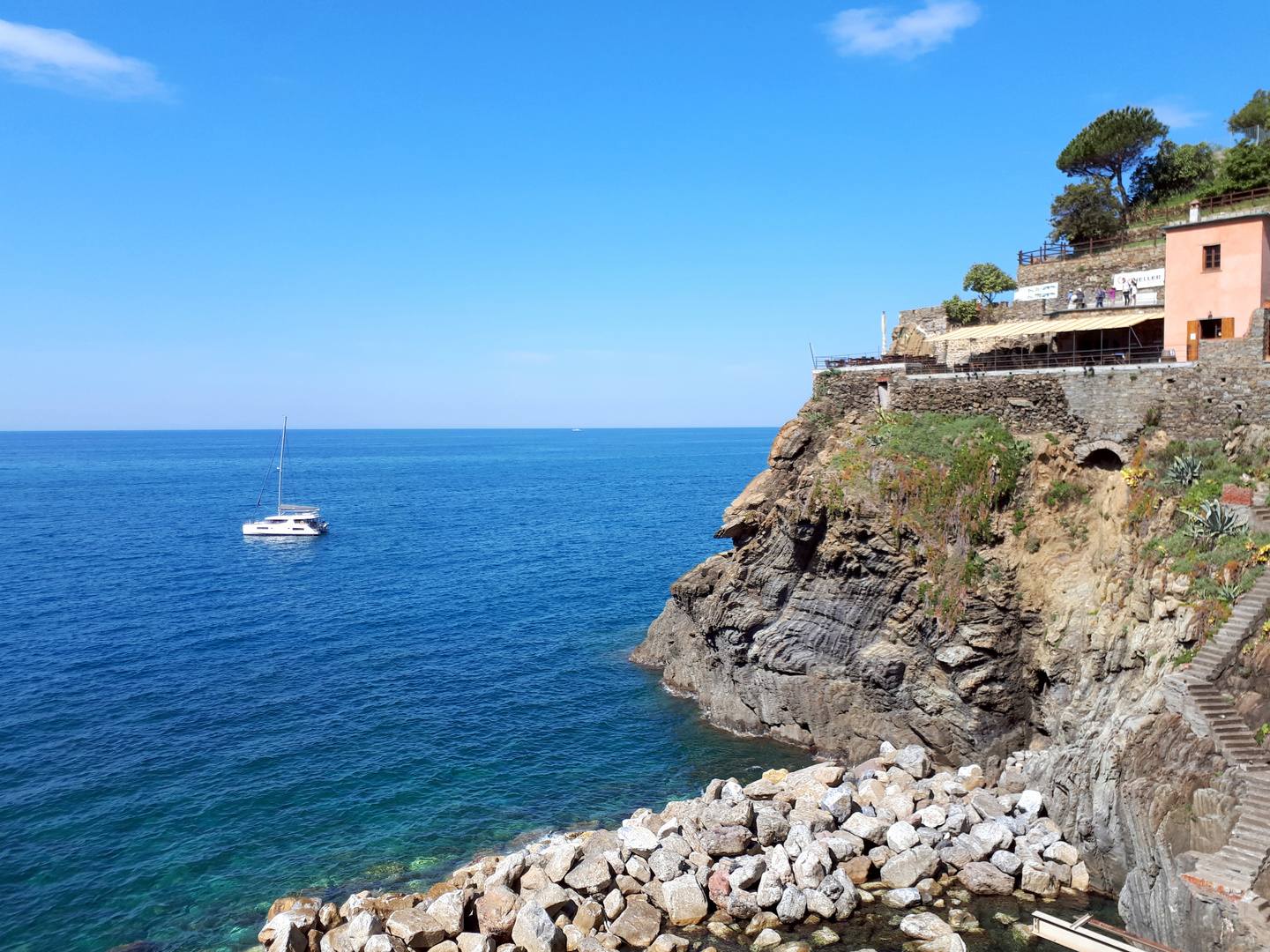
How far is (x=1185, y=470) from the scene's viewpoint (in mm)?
31406

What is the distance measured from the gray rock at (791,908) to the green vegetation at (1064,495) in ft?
68.2

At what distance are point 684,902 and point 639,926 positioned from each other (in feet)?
5.31

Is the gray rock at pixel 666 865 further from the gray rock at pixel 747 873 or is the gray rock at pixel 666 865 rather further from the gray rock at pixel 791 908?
the gray rock at pixel 791 908

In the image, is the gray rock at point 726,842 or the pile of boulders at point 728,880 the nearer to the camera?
the pile of boulders at point 728,880

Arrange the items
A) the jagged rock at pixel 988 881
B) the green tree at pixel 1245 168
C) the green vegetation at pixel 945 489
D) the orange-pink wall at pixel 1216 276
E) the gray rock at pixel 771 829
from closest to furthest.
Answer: the jagged rock at pixel 988 881, the gray rock at pixel 771 829, the green vegetation at pixel 945 489, the orange-pink wall at pixel 1216 276, the green tree at pixel 1245 168

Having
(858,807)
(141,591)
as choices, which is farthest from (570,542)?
(858,807)

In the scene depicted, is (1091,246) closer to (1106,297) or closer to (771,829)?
(1106,297)

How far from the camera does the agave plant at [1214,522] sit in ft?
90.8

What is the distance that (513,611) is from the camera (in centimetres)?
6075

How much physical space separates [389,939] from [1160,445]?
34544 mm

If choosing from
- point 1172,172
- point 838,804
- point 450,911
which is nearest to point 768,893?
point 838,804

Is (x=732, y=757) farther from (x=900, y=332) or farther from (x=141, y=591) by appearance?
(x=141, y=591)

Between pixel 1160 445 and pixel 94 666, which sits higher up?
pixel 1160 445

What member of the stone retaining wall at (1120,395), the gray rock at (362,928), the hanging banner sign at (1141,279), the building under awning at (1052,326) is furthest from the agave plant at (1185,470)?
the gray rock at (362,928)
